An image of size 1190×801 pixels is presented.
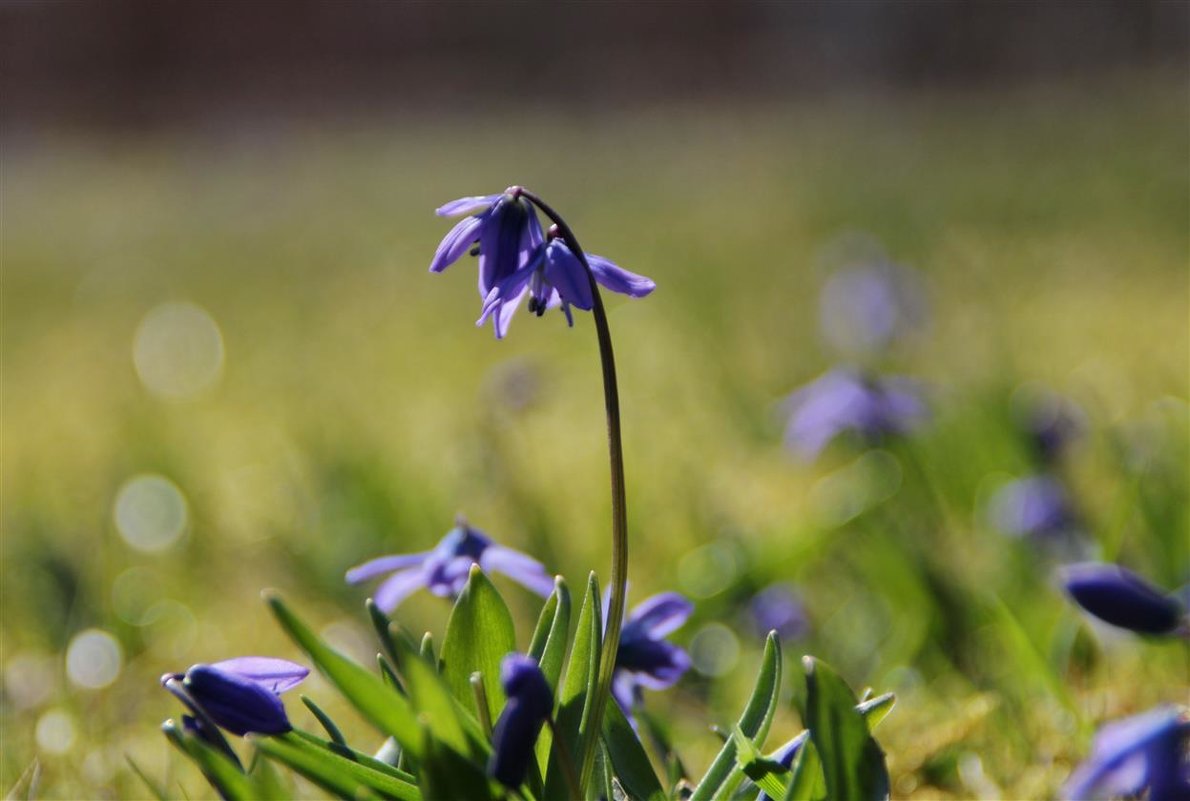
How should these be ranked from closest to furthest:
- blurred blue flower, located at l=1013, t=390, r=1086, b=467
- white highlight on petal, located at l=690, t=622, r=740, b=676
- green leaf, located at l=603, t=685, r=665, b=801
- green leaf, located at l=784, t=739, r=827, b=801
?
green leaf, located at l=784, t=739, r=827, b=801 → green leaf, located at l=603, t=685, r=665, b=801 → white highlight on petal, located at l=690, t=622, r=740, b=676 → blurred blue flower, located at l=1013, t=390, r=1086, b=467

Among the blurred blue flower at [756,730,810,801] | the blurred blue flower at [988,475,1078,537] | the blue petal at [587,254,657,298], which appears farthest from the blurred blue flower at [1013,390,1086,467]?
the blue petal at [587,254,657,298]

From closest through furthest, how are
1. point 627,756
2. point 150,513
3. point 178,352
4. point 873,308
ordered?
point 627,756, point 150,513, point 873,308, point 178,352

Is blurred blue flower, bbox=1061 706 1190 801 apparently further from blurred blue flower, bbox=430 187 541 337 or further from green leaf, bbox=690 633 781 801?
Result: blurred blue flower, bbox=430 187 541 337

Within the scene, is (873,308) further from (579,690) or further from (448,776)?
(448,776)

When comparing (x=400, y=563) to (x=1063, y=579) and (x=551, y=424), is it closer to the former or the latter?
(x=1063, y=579)

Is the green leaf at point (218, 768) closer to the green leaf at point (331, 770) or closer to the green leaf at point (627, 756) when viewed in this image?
the green leaf at point (331, 770)

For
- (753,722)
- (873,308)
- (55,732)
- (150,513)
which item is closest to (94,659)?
(55,732)

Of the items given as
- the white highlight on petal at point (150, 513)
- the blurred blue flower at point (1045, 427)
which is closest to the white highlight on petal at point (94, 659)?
the white highlight on petal at point (150, 513)
